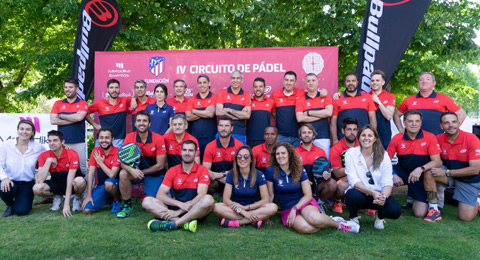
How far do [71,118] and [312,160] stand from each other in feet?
13.5

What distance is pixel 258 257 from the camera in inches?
136

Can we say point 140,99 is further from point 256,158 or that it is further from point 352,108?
point 352,108

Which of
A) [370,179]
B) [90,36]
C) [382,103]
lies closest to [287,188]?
[370,179]

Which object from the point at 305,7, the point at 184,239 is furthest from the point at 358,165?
the point at 305,7

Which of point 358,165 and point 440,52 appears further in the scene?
point 440,52

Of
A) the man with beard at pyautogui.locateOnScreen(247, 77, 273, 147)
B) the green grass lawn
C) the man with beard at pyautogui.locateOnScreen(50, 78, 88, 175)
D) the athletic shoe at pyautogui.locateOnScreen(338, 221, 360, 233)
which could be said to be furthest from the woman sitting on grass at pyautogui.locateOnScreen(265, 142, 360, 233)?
the man with beard at pyautogui.locateOnScreen(50, 78, 88, 175)

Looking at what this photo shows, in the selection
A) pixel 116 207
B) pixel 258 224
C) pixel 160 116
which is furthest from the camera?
pixel 160 116

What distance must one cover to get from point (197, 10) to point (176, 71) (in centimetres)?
441

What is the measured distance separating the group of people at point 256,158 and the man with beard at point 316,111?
17 mm

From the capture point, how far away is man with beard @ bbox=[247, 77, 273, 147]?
20.1ft

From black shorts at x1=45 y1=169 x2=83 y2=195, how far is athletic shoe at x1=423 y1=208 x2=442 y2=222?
529cm

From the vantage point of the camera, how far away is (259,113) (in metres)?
6.16

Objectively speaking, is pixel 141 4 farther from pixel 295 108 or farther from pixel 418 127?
pixel 418 127

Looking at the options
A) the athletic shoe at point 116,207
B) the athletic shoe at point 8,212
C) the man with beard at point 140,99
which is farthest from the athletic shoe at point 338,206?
the athletic shoe at point 8,212
